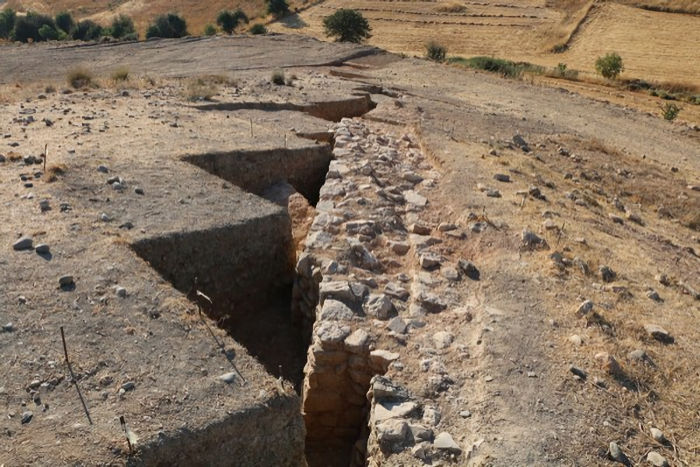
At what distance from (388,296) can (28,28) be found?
32972 millimetres

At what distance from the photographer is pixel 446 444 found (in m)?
3.08

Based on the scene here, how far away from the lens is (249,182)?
6441mm

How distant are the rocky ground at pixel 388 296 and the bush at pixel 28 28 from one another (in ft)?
84.2

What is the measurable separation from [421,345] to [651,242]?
147 inches

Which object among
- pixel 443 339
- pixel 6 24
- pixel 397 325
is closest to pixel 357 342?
pixel 397 325

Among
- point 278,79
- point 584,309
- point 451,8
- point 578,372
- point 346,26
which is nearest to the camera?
point 578,372

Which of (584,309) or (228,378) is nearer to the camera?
(228,378)

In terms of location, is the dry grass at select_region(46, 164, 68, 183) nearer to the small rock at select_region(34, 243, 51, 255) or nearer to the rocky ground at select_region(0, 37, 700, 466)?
the rocky ground at select_region(0, 37, 700, 466)

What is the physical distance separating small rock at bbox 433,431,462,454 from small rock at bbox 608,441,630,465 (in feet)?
2.58

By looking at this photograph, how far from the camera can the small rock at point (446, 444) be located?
3057 millimetres

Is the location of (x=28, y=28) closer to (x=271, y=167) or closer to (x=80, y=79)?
(x=80, y=79)

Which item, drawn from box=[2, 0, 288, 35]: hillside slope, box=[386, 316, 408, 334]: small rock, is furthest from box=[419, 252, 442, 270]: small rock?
box=[2, 0, 288, 35]: hillside slope

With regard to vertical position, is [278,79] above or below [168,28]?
above

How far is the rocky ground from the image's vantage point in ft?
9.91
